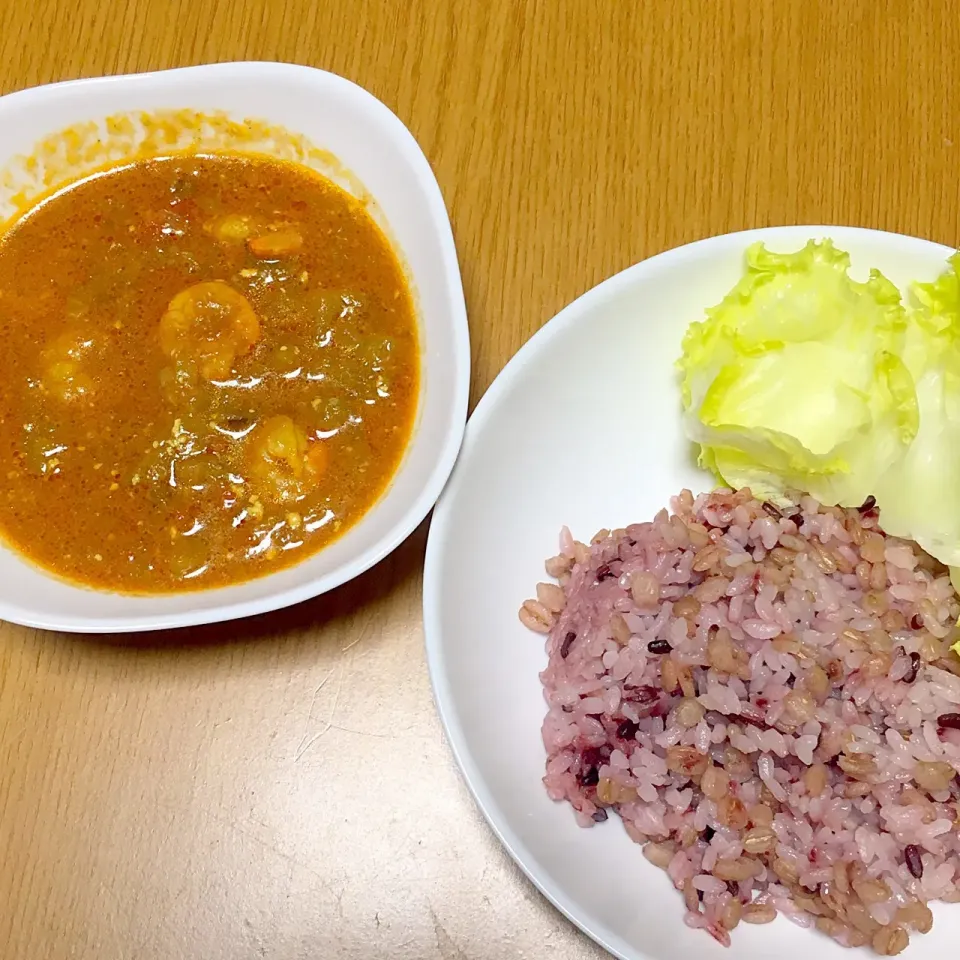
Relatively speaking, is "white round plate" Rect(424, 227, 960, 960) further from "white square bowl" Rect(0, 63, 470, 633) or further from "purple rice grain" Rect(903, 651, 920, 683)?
"purple rice grain" Rect(903, 651, 920, 683)

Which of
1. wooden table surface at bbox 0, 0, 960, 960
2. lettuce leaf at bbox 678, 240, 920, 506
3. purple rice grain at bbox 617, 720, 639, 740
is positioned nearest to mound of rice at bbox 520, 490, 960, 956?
purple rice grain at bbox 617, 720, 639, 740

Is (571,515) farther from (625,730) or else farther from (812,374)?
(812,374)

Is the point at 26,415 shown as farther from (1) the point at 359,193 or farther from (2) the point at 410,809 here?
(2) the point at 410,809

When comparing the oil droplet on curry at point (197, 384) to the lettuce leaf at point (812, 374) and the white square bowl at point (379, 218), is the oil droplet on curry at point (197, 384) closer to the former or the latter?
the white square bowl at point (379, 218)

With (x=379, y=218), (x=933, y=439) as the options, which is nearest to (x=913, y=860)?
(x=933, y=439)

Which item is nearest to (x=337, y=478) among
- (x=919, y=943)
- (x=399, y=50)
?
(x=399, y=50)

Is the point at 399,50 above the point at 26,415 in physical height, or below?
above

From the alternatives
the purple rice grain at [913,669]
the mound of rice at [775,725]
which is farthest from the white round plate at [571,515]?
the purple rice grain at [913,669]
